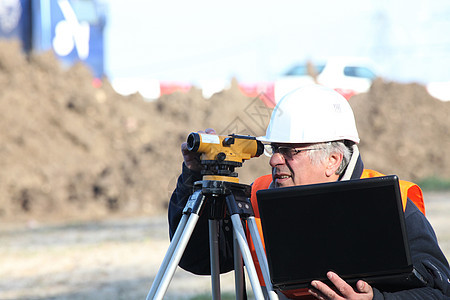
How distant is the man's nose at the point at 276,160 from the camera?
2.68 m

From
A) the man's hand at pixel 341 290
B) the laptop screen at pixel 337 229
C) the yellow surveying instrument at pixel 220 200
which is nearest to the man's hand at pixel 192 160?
the yellow surveying instrument at pixel 220 200

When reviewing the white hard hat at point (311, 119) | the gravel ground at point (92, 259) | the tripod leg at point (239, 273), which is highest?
the white hard hat at point (311, 119)

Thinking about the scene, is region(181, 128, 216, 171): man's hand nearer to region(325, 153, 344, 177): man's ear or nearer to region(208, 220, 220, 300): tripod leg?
region(208, 220, 220, 300): tripod leg

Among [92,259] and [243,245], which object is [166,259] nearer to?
[243,245]

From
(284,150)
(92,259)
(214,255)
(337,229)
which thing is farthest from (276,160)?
(92,259)

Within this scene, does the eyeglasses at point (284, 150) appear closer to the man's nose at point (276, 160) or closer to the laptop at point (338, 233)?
the man's nose at point (276, 160)

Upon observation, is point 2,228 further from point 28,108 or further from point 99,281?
point 99,281

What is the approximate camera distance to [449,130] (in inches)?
748

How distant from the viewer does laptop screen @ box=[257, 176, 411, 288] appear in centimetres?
217

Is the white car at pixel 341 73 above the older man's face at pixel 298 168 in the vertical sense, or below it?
above

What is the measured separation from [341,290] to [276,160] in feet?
2.18

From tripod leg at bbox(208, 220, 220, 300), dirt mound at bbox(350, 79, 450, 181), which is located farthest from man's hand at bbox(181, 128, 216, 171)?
dirt mound at bbox(350, 79, 450, 181)

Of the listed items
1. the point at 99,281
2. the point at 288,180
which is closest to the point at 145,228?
the point at 99,281

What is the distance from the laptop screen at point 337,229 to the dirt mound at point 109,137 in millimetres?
9771
